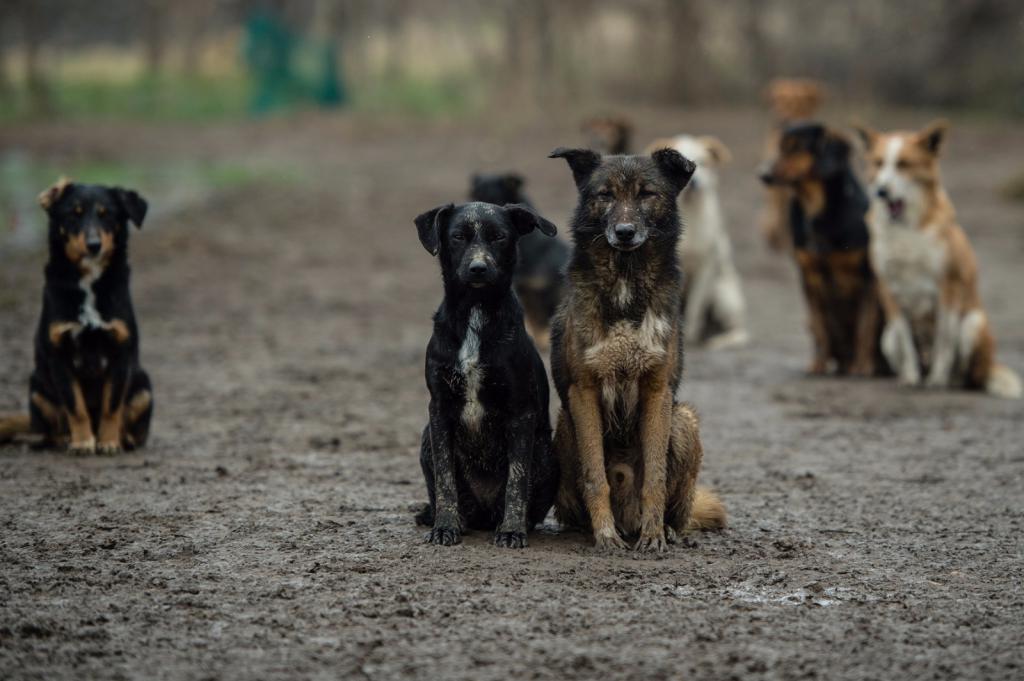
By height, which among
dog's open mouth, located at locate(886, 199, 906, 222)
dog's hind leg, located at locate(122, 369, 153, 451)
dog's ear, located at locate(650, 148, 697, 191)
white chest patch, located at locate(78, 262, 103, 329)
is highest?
dog's open mouth, located at locate(886, 199, 906, 222)

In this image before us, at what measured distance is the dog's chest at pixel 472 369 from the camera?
5703mm

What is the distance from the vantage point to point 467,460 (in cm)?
592

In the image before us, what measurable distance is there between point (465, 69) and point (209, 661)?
31836mm

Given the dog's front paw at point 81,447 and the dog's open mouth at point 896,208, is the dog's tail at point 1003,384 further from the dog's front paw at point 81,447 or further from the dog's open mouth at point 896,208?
the dog's front paw at point 81,447

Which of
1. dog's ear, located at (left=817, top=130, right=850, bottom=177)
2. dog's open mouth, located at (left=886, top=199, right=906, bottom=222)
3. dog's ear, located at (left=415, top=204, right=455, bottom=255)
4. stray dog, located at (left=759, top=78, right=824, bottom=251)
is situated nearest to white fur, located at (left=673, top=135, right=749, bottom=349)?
dog's ear, located at (left=817, top=130, right=850, bottom=177)

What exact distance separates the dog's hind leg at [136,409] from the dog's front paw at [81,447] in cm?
25

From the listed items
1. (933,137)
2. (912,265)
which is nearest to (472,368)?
(912,265)

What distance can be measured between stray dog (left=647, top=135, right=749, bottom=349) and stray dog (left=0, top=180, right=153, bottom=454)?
5977 mm

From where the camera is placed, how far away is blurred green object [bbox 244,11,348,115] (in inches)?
1320

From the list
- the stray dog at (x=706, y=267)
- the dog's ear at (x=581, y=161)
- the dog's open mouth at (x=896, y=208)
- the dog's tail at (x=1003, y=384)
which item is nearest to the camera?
the dog's ear at (x=581, y=161)

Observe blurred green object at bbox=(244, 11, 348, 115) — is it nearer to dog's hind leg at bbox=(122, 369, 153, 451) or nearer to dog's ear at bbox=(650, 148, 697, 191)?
dog's hind leg at bbox=(122, 369, 153, 451)

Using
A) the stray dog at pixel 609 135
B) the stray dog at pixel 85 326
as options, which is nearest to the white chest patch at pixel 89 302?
the stray dog at pixel 85 326

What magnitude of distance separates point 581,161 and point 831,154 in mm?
5339

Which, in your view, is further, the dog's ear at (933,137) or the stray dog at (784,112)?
the stray dog at (784,112)
